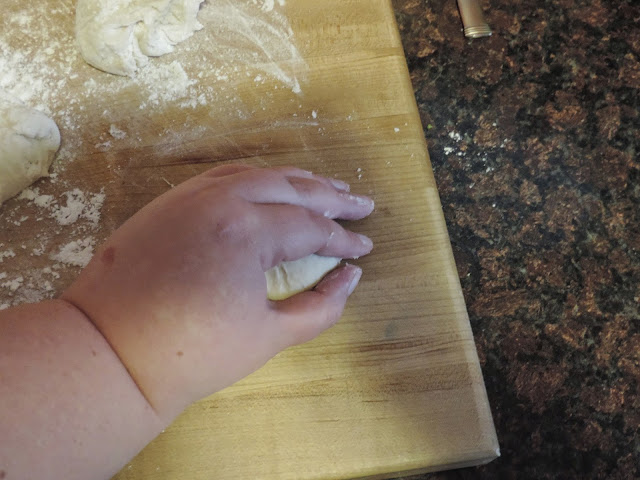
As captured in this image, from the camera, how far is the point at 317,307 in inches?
27.6

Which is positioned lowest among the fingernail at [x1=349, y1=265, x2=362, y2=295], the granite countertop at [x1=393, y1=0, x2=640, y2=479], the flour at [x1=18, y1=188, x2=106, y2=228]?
the granite countertop at [x1=393, y1=0, x2=640, y2=479]

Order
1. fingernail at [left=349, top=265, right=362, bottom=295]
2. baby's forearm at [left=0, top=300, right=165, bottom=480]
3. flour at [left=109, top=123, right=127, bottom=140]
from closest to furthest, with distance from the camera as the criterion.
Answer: baby's forearm at [left=0, top=300, right=165, bottom=480] → fingernail at [left=349, top=265, right=362, bottom=295] → flour at [left=109, top=123, right=127, bottom=140]

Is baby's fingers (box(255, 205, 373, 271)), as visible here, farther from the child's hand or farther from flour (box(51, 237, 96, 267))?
flour (box(51, 237, 96, 267))

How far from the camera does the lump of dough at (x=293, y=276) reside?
73cm

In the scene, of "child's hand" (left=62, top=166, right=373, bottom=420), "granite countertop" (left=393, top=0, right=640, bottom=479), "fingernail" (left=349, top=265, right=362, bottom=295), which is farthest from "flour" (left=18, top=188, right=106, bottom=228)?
"granite countertop" (left=393, top=0, right=640, bottom=479)

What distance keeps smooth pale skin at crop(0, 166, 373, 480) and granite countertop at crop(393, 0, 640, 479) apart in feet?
1.68

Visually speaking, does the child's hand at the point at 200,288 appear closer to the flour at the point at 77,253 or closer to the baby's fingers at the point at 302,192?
the baby's fingers at the point at 302,192

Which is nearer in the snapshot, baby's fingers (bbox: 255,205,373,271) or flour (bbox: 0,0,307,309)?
baby's fingers (bbox: 255,205,373,271)

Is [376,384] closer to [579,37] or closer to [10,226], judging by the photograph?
[10,226]

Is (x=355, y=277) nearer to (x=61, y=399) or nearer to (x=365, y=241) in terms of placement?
(x=365, y=241)

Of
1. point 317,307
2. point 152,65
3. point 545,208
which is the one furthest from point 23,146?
point 545,208

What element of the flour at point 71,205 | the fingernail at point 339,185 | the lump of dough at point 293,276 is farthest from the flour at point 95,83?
the lump of dough at point 293,276

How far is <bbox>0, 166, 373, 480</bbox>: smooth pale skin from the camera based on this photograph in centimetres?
55

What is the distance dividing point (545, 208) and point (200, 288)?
777 mm
